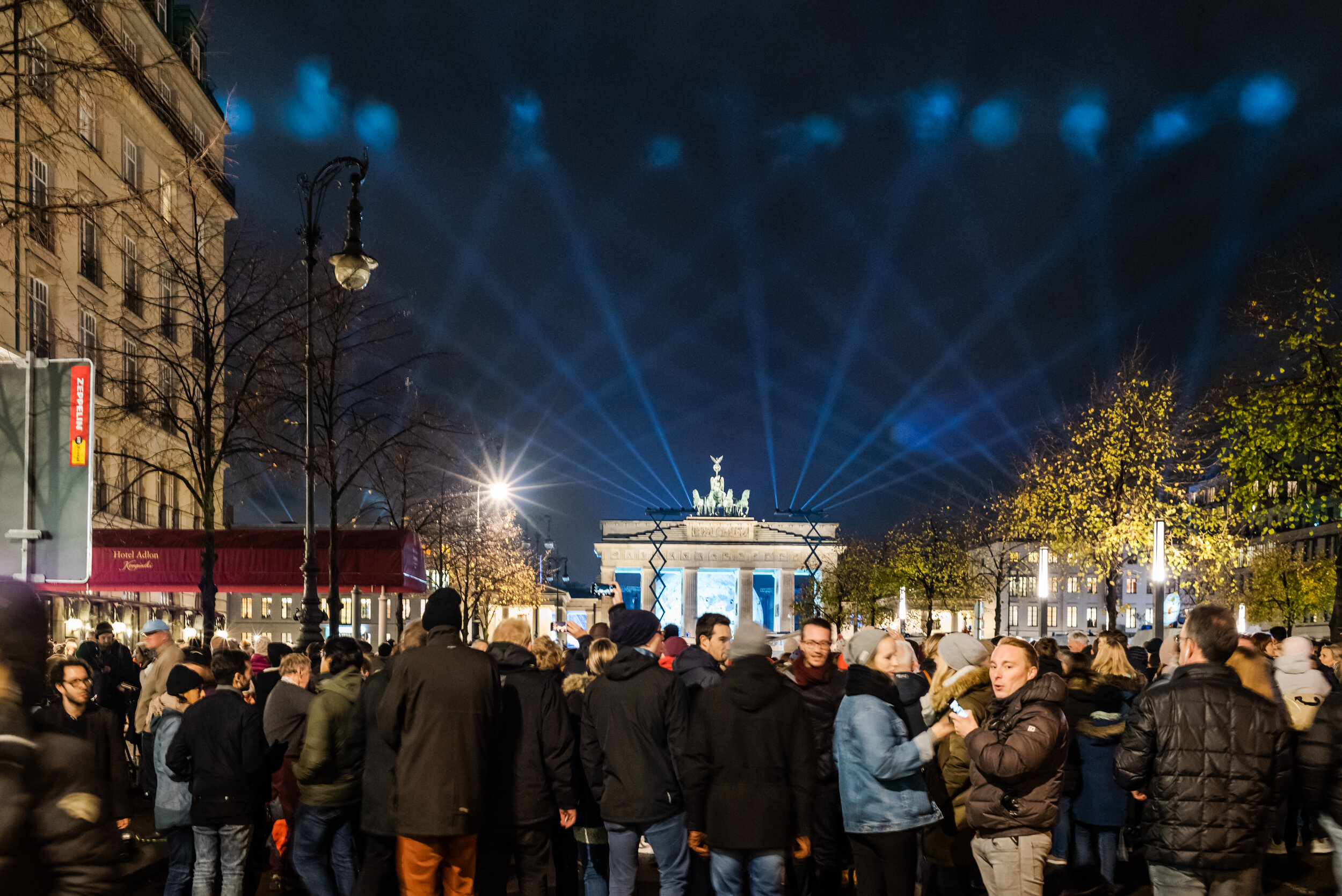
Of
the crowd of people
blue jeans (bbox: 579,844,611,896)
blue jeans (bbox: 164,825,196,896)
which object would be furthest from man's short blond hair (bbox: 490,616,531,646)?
blue jeans (bbox: 164,825,196,896)

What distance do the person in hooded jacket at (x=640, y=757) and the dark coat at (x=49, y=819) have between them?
4446 mm

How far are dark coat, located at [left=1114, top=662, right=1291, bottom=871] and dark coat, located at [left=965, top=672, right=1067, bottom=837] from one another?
0.55 meters

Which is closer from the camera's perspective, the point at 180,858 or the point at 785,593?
the point at 180,858

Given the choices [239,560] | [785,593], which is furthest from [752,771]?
[785,593]

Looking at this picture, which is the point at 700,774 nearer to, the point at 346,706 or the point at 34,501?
the point at 346,706

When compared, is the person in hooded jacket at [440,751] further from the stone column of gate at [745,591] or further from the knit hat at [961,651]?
the stone column of gate at [745,591]

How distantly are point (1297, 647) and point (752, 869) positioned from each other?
21.2 feet

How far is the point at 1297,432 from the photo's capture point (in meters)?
26.0

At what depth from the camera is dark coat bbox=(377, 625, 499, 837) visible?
22.2 ft

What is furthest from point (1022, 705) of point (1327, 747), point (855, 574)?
point (855, 574)

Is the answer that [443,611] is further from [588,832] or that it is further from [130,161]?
[130,161]

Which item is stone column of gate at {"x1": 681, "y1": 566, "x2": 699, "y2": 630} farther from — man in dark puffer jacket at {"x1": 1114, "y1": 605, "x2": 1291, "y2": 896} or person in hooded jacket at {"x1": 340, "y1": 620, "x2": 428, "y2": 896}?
man in dark puffer jacket at {"x1": 1114, "y1": 605, "x2": 1291, "y2": 896}

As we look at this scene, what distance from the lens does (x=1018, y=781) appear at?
19.9 ft

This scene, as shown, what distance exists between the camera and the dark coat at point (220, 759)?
7887 millimetres
